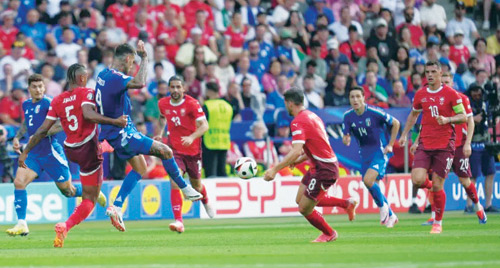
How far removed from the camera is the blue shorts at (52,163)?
17172 millimetres

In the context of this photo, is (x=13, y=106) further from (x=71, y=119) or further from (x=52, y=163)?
(x=71, y=119)

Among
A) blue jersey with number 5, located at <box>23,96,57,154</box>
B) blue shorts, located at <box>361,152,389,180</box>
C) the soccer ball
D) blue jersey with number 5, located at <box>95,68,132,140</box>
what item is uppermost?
blue jersey with number 5, located at <box>95,68,132,140</box>

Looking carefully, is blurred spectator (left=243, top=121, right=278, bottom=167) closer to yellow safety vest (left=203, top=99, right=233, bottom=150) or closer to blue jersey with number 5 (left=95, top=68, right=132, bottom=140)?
yellow safety vest (left=203, top=99, right=233, bottom=150)

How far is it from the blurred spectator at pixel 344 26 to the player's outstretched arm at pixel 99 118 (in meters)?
15.8

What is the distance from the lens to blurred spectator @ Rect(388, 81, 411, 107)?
26578 millimetres

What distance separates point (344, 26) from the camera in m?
29.6

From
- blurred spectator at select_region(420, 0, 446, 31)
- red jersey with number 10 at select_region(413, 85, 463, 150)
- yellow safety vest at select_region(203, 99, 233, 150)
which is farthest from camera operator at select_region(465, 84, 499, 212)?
blurred spectator at select_region(420, 0, 446, 31)

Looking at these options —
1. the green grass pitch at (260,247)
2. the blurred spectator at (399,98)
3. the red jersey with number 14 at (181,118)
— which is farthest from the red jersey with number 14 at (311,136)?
the blurred spectator at (399,98)

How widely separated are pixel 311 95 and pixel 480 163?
4.70m

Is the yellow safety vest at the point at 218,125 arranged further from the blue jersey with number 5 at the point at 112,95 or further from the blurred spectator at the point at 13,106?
the blue jersey with number 5 at the point at 112,95

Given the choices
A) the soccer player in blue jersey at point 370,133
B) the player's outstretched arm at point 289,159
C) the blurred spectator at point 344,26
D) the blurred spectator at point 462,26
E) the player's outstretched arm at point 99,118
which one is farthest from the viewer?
the blurred spectator at point 462,26

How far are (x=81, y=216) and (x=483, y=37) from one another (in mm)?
21060

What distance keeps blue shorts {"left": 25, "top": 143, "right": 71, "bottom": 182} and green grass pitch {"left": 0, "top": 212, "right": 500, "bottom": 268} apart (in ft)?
3.17

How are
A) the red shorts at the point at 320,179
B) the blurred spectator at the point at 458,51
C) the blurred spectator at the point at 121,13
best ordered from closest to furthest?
the red shorts at the point at 320,179, the blurred spectator at the point at 121,13, the blurred spectator at the point at 458,51
